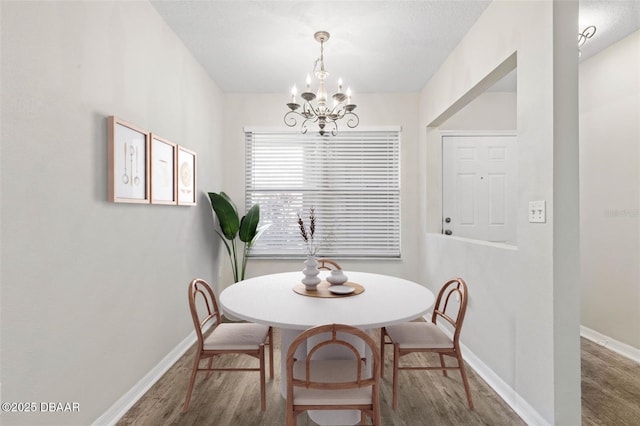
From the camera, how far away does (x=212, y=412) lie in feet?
6.34

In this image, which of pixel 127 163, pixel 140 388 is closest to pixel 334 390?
pixel 140 388

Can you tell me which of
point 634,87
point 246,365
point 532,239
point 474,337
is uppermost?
point 634,87

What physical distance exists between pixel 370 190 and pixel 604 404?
2717 mm

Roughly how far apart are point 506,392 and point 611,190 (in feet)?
6.69

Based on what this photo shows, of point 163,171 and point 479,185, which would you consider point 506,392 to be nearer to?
point 479,185

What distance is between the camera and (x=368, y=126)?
3957mm

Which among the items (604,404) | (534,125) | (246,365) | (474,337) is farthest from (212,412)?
(534,125)

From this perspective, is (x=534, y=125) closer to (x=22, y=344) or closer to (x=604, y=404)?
(x=604, y=404)

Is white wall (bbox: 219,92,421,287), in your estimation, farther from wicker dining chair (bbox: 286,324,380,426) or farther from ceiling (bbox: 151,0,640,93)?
wicker dining chair (bbox: 286,324,380,426)

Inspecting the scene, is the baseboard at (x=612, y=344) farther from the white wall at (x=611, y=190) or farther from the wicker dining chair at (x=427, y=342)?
the wicker dining chair at (x=427, y=342)

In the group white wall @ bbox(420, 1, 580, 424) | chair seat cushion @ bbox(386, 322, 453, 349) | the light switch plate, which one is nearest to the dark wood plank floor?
white wall @ bbox(420, 1, 580, 424)

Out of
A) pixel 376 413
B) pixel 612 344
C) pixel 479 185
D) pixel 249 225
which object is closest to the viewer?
pixel 376 413

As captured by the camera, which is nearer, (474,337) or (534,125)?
(534,125)

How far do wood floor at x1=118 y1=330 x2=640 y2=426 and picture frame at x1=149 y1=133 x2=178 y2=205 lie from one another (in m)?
1.32
